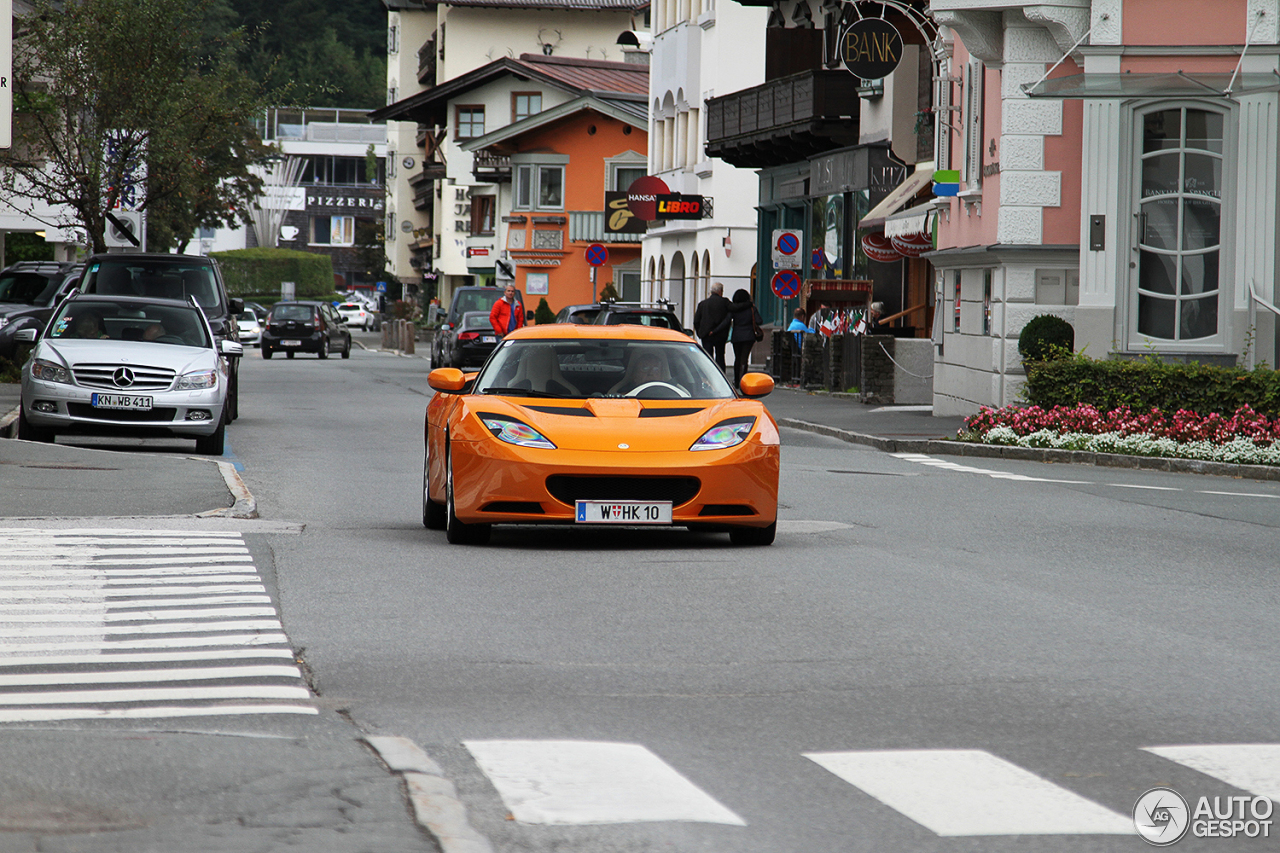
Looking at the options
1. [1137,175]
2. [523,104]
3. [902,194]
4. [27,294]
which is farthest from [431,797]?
[523,104]

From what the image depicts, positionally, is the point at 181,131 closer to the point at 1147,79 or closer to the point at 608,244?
the point at 1147,79

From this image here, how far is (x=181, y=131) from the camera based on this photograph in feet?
121

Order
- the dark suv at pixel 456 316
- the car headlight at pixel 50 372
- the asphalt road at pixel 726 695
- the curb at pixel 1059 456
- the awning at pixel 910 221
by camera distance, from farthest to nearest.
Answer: the dark suv at pixel 456 316 < the awning at pixel 910 221 < the curb at pixel 1059 456 < the car headlight at pixel 50 372 < the asphalt road at pixel 726 695

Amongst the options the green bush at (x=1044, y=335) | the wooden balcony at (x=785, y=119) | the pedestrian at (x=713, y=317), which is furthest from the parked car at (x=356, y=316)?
the green bush at (x=1044, y=335)

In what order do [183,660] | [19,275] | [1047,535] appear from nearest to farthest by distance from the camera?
[183,660], [1047,535], [19,275]

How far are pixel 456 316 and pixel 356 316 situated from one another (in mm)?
64296

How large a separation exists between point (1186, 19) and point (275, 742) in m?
21.2

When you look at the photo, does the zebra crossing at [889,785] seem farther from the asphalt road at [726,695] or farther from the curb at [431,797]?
the curb at [431,797]

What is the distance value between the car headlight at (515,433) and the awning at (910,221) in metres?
20.6

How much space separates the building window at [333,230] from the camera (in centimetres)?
15962

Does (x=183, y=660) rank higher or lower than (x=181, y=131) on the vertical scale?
lower

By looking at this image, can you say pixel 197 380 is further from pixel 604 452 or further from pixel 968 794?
pixel 968 794

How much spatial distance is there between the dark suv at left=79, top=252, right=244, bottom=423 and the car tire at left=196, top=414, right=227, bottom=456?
185 inches

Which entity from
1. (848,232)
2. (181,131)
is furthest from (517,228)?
(181,131)
